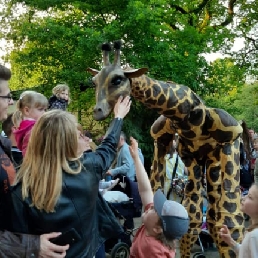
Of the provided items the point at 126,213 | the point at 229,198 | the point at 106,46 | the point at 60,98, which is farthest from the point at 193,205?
the point at 106,46

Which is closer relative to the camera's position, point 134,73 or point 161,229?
point 161,229

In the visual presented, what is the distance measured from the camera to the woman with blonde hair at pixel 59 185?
2375mm

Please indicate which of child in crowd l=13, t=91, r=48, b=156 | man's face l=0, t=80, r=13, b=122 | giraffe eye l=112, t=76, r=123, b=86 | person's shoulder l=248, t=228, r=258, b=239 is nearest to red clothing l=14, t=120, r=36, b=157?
child in crowd l=13, t=91, r=48, b=156

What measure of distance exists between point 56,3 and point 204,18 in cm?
663

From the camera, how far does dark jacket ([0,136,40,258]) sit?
229 cm

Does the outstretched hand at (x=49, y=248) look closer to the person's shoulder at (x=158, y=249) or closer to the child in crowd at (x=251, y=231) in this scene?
the person's shoulder at (x=158, y=249)

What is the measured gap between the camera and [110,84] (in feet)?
13.7

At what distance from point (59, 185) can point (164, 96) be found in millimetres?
2358

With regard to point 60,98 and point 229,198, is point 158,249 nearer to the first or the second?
point 229,198

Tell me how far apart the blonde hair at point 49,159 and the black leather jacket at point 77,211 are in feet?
0.12

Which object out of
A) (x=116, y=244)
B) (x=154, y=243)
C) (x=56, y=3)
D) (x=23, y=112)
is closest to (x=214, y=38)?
(x=56, y=3)

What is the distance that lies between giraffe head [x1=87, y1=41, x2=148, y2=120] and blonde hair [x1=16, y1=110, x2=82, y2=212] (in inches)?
61.0

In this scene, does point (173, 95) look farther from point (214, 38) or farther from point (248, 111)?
point (248, 111)

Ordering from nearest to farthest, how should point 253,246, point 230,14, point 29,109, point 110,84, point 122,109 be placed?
1. point 253,246
2. point 122,109
3. point 29,109
4. point 110,84
5. point 230,14
